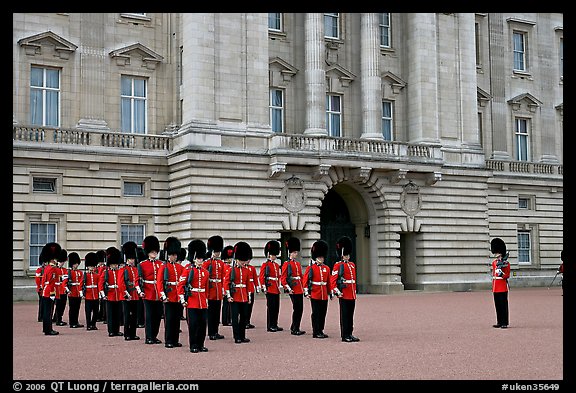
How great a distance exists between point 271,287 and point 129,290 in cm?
296

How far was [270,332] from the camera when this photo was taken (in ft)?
52.9

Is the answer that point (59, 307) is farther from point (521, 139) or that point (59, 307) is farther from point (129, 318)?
point (521, 139)

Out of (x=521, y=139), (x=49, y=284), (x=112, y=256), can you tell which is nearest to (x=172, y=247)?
(x=112, y=256)

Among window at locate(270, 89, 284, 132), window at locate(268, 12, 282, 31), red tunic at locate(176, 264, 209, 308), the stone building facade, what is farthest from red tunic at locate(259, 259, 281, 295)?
window at locate(268, 12, 282, 31)

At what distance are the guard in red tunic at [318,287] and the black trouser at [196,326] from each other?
107 inches

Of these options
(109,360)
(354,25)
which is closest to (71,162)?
(354,25)

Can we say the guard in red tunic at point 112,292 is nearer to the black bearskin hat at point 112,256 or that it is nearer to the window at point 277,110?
the black bearskin hat at point 112,256

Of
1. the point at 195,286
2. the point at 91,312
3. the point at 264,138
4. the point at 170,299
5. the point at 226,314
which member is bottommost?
the point at 226,314

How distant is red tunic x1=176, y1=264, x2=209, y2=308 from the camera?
13.0 metres

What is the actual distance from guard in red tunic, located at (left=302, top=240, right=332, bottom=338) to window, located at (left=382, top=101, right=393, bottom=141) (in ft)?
59.3

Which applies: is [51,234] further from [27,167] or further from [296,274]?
[296,274]

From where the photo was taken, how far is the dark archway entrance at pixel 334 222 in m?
31.8

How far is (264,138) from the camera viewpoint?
93.6 ft

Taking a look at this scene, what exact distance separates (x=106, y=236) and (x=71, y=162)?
2.63 meters
